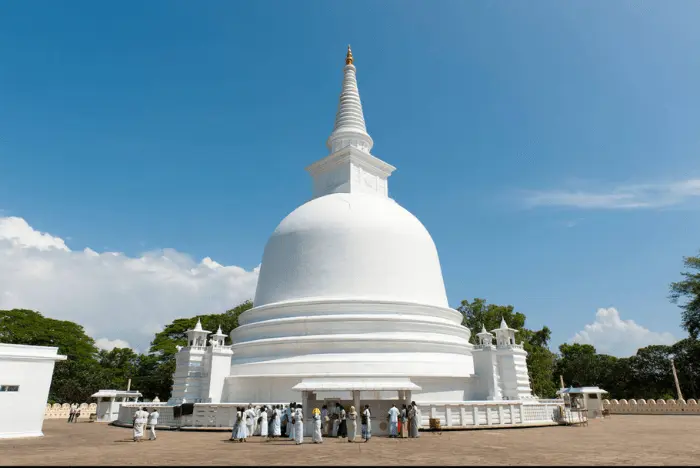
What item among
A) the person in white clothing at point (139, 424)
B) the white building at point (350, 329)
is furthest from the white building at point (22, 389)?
the white building at point (350, 329)

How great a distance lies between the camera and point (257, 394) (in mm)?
26766

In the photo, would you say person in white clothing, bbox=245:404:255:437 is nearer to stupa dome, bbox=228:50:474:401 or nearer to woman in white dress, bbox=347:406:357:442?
woman in white dress, bbox=347:406:357:442

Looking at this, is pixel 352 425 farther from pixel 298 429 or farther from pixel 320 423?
pixel 298 429

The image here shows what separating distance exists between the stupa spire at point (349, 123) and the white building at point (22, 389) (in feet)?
86.9

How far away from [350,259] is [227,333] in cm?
3091

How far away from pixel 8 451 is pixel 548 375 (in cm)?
4680

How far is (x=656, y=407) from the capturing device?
43.8 metres

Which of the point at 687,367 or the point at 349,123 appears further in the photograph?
the point at 687,367

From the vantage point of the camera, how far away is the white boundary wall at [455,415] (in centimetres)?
2181

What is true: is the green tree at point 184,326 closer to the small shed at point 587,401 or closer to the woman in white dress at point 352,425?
the small shed at point 587,401

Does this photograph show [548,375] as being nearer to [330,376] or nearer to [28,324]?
[330,376]

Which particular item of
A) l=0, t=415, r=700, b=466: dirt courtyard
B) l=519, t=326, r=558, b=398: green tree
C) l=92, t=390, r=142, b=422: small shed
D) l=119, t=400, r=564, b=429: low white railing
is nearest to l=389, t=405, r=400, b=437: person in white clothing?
l=0, t=415, r=700, b=466: dirt courtyard

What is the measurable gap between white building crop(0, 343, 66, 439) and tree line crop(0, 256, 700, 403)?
30636 mm

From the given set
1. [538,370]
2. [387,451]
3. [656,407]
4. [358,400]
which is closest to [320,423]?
[358,400]
